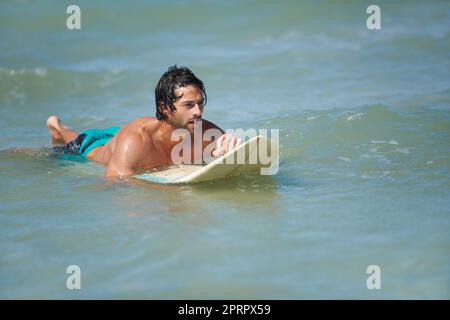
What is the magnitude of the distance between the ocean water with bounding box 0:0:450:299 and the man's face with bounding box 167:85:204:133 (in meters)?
0.57

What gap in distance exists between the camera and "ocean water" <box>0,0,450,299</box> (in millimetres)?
3426

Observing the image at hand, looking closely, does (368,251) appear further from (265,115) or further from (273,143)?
(265,115)

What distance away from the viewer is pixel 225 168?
15.9 feet

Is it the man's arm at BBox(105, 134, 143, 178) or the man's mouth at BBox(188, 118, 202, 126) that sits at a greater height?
the man's mouth at BBox(188, 118, 202, 126)

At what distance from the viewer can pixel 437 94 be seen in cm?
806

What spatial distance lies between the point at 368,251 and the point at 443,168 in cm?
183

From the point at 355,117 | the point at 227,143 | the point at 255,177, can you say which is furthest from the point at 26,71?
the point at 227,143

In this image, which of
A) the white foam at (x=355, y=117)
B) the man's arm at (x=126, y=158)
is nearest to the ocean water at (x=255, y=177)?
the white foam at (x=355, y=117)

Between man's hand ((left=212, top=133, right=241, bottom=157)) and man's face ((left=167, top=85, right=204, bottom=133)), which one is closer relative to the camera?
man's hand ((left=212, top=133, right=241, bottom=157))

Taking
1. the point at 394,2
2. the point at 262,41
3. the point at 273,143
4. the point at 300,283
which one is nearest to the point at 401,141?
the point at 273,143

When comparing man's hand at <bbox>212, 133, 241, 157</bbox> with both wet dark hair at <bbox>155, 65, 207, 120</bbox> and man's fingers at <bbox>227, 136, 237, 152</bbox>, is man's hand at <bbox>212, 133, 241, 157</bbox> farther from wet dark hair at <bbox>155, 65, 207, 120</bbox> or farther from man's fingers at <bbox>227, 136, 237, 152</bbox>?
wet dark hair at <bbox>155, 65, 207, 120</bbox>

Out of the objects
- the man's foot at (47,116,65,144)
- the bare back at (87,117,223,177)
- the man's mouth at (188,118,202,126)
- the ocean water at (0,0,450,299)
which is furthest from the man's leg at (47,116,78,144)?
the man's mouth at (188,118,202,126)

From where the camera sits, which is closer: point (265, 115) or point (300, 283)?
point (300, 283)

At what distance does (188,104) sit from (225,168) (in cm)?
61
